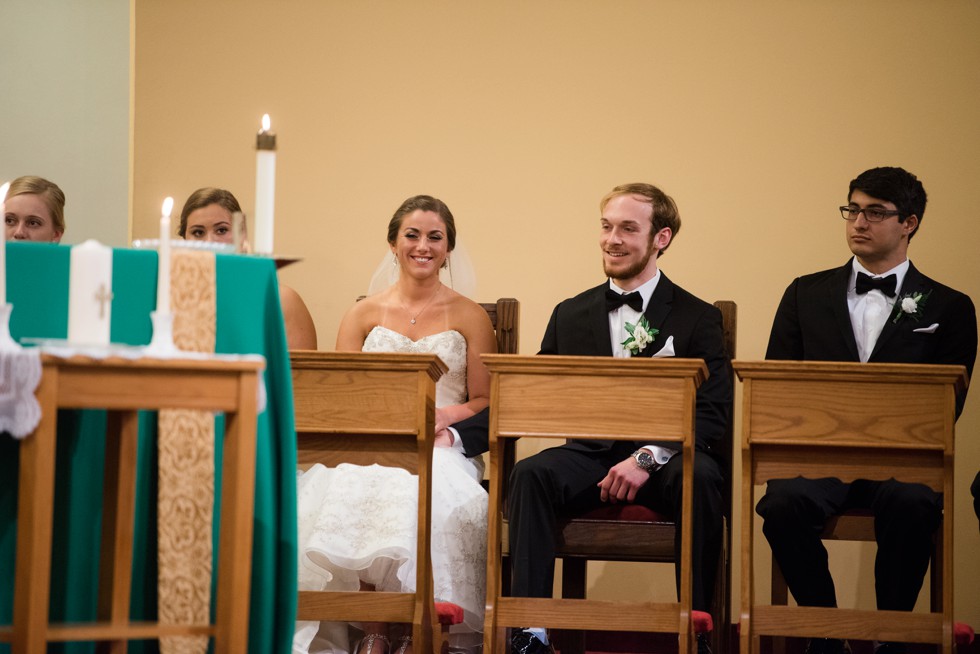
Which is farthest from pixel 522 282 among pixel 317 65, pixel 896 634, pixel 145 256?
pixel 145 256

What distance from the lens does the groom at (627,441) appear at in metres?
3.67

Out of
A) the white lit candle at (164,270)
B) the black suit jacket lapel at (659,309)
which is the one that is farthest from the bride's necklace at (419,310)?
the white lit candle at (164,270)

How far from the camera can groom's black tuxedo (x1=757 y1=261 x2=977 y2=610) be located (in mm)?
3584

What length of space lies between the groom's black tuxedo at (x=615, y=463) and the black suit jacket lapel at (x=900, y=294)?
540 mm

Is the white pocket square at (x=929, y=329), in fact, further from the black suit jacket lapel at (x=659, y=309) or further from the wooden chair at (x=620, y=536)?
the wooden chair at (x=620, y=536)

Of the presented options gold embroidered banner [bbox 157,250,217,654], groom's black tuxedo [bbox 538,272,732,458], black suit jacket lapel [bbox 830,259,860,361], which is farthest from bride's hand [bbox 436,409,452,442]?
gold embroidered banner [bbox 157,250,217,654]

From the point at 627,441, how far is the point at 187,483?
1.96 meters

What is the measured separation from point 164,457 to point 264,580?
0.32 meters

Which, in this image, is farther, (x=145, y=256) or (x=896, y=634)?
(x=896, y=634)

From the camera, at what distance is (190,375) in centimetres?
213

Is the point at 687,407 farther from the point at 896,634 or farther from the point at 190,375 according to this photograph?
the point at 190,375

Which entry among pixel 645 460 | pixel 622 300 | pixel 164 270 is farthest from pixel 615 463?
pixel 164 270

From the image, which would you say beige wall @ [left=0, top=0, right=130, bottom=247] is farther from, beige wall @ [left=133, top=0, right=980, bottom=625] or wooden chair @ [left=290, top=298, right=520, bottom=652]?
wooden chair @ [left=290, top=298, right=520, bottom=652]

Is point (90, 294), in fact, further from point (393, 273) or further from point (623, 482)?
point (393, 273)
